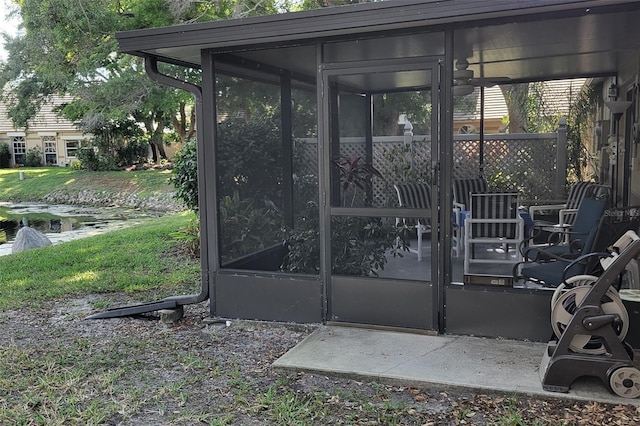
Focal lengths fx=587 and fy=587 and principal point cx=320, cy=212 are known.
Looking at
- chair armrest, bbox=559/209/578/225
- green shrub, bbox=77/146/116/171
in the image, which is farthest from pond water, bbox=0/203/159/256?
chair armrest, bbox=559/209/578/225

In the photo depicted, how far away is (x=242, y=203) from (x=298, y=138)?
2.28 feet

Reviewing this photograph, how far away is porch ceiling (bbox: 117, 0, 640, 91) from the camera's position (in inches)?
140

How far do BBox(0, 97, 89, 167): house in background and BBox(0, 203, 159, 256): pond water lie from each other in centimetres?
1287

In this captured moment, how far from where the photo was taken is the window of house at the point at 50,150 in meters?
31.9

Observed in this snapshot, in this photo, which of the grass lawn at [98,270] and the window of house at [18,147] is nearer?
the grass lawn at [98,270]

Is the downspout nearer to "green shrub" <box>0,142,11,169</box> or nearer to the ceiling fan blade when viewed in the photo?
the ceiling fan blade

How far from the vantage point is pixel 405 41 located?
157 inches

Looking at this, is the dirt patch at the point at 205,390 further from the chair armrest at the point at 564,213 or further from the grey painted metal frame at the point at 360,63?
the chair armrest at the point at 564,213

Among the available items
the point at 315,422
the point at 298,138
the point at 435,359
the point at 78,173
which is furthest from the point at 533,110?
the point at 78,173

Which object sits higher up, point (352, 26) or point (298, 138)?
point (352, 26)

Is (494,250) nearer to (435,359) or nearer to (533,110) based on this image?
(435,359)

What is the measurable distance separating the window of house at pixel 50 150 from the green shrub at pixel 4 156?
1.89m

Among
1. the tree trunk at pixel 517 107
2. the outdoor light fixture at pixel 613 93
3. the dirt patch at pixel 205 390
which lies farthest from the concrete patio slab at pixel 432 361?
the tree trunk at pixel 517 107

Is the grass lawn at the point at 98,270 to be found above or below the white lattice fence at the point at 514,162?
below
